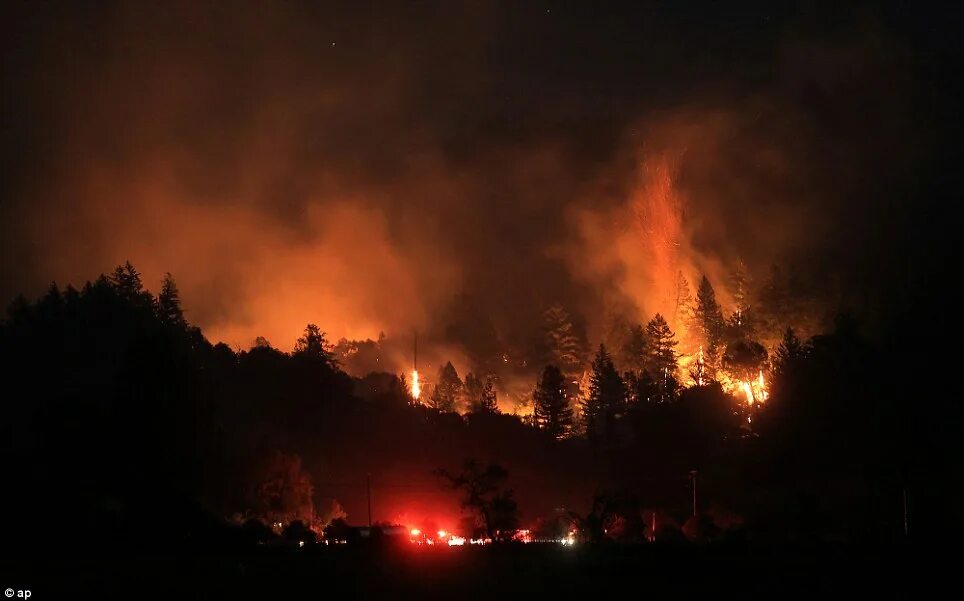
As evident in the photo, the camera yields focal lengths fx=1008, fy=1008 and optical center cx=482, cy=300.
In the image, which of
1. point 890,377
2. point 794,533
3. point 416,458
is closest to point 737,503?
point 794,533

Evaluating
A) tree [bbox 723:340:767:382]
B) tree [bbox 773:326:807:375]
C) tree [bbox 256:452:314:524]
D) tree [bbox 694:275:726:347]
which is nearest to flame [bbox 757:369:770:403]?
tree [bbox 723:340:767:382]

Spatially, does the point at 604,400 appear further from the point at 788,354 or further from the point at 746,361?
the point at 788,354

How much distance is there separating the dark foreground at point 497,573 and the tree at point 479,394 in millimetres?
76425

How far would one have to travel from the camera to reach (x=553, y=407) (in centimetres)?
11638

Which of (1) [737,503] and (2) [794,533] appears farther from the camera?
(1) [737,503]

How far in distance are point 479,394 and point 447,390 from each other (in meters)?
4.91

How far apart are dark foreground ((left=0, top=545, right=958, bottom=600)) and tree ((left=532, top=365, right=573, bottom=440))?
70.3m

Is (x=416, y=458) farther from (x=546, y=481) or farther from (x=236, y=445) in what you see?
(x=236, y=445)

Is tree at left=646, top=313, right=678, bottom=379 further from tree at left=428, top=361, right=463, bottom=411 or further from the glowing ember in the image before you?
tree at left=428, top=361, right=463, bottom=411

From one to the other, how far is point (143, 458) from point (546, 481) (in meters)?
44.7

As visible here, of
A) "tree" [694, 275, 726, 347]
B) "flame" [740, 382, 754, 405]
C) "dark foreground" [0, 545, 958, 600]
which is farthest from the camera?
"tree" [694, 275, 726, 347]

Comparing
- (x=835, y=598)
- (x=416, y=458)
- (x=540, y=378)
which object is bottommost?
(x=835, y=598)

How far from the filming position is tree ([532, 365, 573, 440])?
115 meters

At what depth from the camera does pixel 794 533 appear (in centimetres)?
6531
